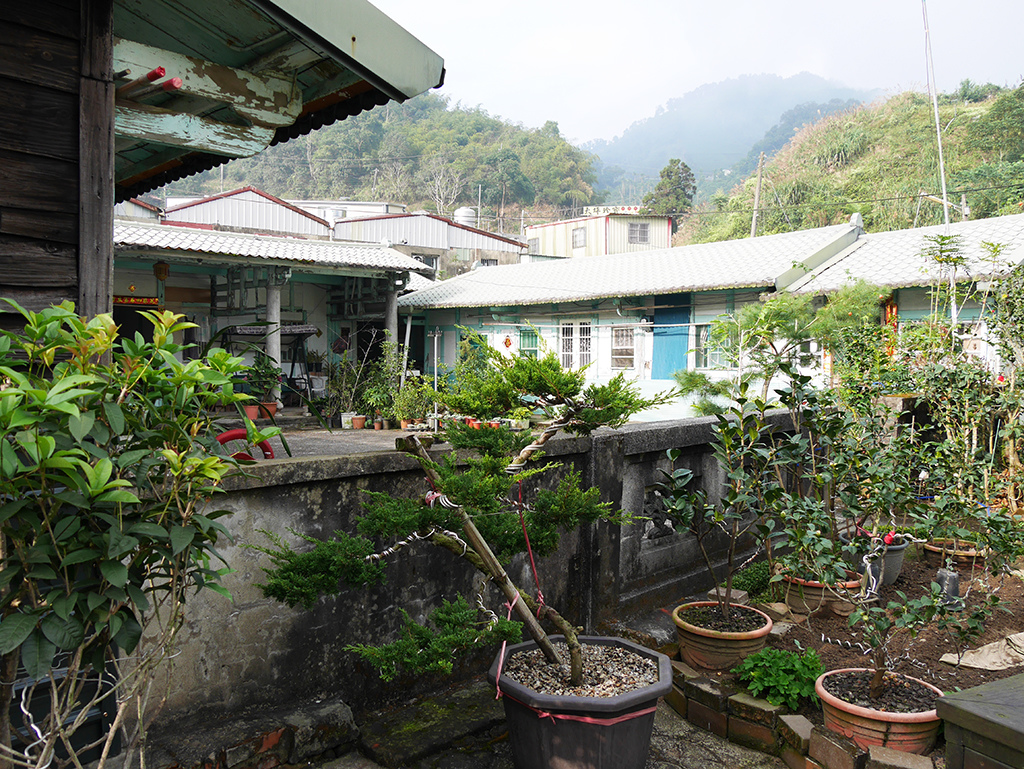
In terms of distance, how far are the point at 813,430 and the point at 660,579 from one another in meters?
1.34

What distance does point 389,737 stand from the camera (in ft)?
9.64

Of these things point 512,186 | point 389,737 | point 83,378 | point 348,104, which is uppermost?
point 512,186

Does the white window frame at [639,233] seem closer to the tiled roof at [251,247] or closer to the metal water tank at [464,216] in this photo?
the metal water tank at [464,216]

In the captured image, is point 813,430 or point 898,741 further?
point 813,430

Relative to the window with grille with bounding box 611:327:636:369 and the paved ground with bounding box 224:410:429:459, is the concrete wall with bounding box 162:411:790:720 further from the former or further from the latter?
the window with grille with bounding box 611:327:636:369

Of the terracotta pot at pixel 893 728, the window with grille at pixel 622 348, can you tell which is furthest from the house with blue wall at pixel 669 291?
the terracotta pot at pixel 893 728

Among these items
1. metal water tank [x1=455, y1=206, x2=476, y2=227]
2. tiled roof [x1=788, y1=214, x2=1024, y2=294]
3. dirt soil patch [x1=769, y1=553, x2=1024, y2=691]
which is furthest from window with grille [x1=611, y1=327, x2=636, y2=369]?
metal water tank [x1=455, y1=206, x2=476, y2=227]

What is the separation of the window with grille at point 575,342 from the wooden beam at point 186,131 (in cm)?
1306

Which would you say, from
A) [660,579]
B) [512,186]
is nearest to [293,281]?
[660,579]

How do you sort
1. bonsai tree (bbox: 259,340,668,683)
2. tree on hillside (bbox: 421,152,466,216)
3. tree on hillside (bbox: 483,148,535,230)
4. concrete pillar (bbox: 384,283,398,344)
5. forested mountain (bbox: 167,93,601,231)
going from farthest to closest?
1. tree on hillside (bbox: 483,148,535,230)
2. forested mountain (bbox: 167,93,601,231)
3. tree on hillside (bbox: 421,152,466,216)
4. concrete pillar (bbox: 384,283,398,344)
5. bonsai tree (bbox: 259,340,668,683)

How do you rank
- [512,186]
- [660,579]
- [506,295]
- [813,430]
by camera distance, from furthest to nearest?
[512,186] → [506,295] → [660,579] → [813,430]

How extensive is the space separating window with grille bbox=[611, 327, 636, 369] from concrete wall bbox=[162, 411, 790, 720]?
1089 cm

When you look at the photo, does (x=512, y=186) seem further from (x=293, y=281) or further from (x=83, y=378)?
(x=83, y=378)

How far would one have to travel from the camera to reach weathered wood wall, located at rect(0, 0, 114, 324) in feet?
7.34
